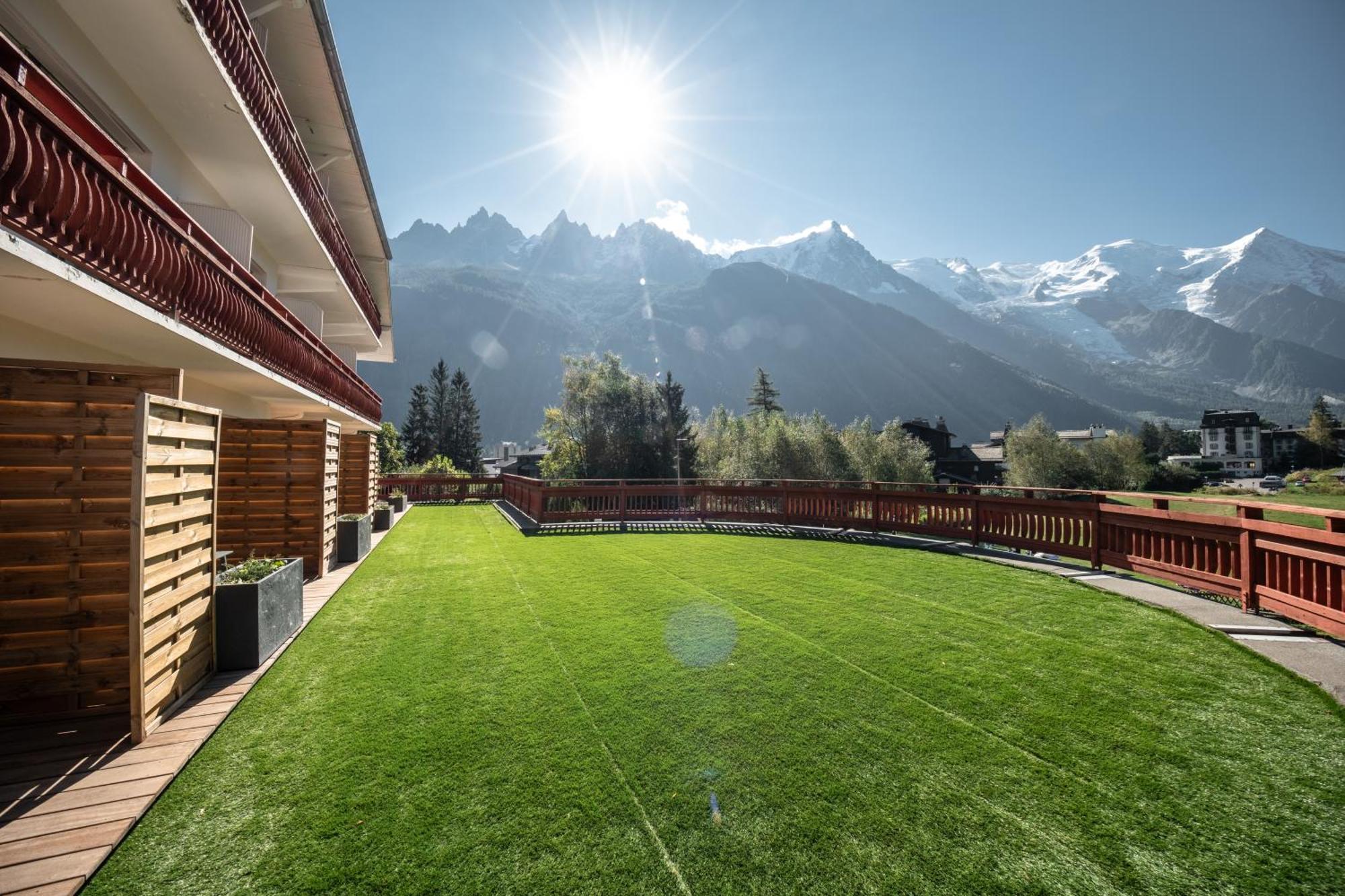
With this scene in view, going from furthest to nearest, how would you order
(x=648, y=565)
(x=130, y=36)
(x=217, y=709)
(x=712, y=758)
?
(x=648, y=565) → (x=130, y=36) → (x=217, y=709) → (x=712, y=758)

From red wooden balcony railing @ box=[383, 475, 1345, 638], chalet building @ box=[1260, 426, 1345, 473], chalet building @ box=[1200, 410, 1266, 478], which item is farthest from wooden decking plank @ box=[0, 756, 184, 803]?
chalet building @ box=[1200, 410, 1266, 478]

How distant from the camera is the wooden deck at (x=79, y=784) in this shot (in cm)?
262

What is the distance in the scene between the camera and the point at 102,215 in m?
3.56

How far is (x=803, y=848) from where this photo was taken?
2701 mm

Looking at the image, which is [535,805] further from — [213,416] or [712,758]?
[213,416]

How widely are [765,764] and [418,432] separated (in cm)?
7735

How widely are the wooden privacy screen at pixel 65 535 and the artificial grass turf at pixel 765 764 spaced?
4.17ft

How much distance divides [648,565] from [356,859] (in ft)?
23.7

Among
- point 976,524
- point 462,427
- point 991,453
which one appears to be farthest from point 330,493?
point 991,453

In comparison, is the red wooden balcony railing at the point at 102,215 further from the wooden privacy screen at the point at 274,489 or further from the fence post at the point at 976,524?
the fence post at the point at 976,524

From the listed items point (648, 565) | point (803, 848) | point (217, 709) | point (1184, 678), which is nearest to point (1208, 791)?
point (1184, 678)

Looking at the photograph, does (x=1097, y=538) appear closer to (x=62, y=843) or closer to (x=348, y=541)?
(x=62, y=843)

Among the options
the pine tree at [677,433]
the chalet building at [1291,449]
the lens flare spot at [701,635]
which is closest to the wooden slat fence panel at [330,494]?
the lens flare spot at [701,635]

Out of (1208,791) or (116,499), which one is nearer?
(1208,791)
